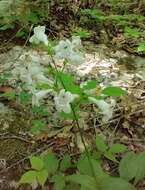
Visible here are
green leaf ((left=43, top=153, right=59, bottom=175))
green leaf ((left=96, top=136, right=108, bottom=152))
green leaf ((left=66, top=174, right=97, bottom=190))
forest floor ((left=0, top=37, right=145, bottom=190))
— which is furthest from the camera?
forest floor ((left=0, top=37, right=145, bottom=190))

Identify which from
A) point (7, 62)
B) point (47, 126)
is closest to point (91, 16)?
point (7, 62)

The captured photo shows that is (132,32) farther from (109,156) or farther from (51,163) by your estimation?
(51,163)

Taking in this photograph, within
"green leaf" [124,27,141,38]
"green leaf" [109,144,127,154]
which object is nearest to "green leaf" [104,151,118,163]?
"green leaf" [109,144,127,154]

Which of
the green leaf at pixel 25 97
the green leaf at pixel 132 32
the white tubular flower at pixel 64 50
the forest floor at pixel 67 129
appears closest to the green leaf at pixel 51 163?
the forest floor at pixel 67 129

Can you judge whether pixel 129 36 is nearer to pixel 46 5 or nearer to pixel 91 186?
pixel 46 5

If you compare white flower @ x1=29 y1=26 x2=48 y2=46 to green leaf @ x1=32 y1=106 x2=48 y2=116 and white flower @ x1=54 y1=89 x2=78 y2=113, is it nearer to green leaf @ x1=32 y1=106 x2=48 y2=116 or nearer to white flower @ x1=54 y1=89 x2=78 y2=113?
white flower @ x1=54 y1=89 x2=78 y2=113

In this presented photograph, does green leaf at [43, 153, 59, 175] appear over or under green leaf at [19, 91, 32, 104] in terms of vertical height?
under
